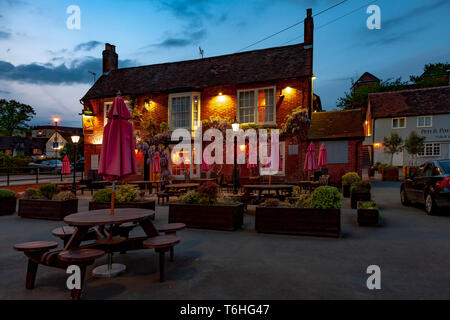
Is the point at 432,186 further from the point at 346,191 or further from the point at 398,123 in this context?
the point at 398,123

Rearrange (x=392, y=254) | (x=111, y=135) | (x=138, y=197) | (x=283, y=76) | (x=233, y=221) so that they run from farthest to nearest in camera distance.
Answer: (x=283, y=76), (x=138, y=197), (x=233, y=221), (x=392, y=254), (x=111, y=135)

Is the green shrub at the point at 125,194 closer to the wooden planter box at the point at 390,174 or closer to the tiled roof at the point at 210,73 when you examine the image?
the tiled roof at the point at 210,73

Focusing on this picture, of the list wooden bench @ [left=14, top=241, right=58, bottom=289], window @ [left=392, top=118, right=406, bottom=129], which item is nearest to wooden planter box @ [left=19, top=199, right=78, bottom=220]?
wooden bench @ [left=14, top=241, right=58, bottom=289]

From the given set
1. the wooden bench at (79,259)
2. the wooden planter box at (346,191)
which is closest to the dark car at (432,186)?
the wooden planter box at (346,191)

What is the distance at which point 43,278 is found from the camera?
437cm

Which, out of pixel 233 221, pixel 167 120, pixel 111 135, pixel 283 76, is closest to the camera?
pixel 111 135

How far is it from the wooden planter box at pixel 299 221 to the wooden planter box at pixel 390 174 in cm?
1968

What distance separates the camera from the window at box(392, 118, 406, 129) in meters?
33.7

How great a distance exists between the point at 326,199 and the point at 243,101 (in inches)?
477

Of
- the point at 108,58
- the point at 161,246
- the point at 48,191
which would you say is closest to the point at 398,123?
the point at 108,58

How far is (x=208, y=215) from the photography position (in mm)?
7520
